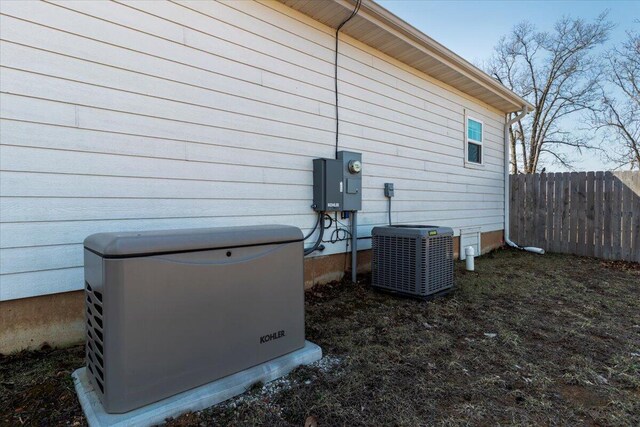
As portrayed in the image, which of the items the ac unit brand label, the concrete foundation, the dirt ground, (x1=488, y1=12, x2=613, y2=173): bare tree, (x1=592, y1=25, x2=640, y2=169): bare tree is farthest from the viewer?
(x1=488, y1=12, x2=613, y2=173): bare tree

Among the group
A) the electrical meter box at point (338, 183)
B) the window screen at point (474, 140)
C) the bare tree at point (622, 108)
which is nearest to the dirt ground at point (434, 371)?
the electrical meter box at point (338, 183)

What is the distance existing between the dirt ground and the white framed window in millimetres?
3288

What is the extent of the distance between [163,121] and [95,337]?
1685 mm

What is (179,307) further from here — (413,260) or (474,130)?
(474,130)

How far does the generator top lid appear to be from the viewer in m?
1.48

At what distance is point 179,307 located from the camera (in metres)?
1.62

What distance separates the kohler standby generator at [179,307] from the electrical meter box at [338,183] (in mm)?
1617

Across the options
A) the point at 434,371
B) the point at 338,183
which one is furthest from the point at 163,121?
the point at 434,371

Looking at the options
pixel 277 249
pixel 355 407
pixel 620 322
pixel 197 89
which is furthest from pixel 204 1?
pixel 620 322

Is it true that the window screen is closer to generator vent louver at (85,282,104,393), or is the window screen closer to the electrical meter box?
the electrical meter box

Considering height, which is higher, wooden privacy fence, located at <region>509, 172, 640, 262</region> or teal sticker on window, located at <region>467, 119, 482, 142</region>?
teal sticker on window, located at <region>467, 119, 482, 142</region>

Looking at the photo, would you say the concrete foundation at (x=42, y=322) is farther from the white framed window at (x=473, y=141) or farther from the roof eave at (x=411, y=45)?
the white framed window at (x=473, y=141)

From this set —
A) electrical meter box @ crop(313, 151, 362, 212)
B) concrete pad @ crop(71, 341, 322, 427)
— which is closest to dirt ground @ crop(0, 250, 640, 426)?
concrete pad @ crop(71, 341, 322, 427)

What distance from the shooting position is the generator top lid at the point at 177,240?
1481 millimetres
